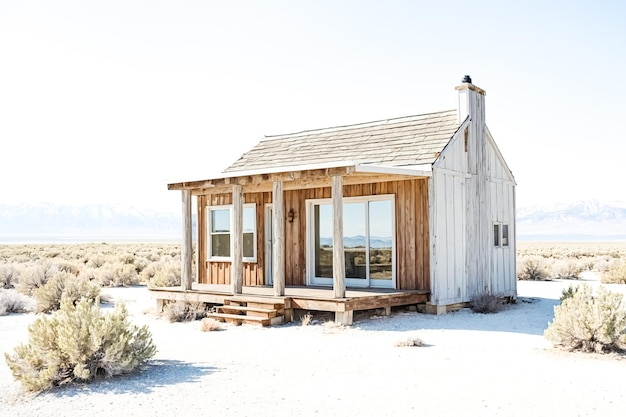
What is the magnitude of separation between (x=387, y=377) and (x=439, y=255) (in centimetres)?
593

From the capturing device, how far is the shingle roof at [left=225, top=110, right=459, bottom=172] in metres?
14.2

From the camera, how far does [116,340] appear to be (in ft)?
25.5

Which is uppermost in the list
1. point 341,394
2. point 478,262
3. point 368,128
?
point 368,128

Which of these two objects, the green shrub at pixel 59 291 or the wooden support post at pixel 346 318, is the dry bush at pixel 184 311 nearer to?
the green shrub at pixel 59 291

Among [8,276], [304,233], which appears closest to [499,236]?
[304,233]

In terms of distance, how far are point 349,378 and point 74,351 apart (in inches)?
123

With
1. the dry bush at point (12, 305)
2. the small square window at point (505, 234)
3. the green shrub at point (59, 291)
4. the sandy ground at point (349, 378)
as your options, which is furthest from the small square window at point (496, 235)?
the dry bush at point (12, 305)

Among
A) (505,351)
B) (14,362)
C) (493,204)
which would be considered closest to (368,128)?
(493,204)

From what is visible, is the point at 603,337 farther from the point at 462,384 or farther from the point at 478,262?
the point at 478,262

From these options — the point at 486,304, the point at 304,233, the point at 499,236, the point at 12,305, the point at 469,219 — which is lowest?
the point at 12,305

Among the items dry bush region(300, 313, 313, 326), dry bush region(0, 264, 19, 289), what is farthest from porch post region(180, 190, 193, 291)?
dry bush region(0, 264, 19, 289)

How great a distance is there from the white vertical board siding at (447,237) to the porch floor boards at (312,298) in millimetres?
472

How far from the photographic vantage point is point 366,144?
15.6 metres

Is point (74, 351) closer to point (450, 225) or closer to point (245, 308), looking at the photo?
point (245, 308)
